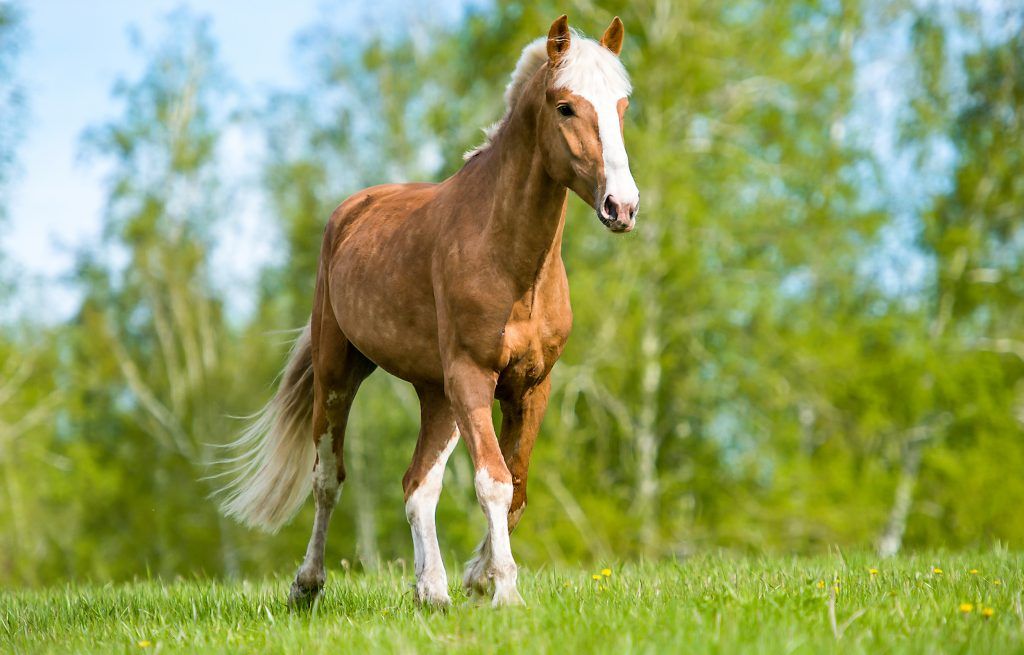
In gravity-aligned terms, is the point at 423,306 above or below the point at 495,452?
above

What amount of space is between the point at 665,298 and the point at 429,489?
12043 mm

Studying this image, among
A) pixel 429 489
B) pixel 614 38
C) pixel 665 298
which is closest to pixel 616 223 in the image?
pixel 614 38

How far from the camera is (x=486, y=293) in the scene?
15.2 ft

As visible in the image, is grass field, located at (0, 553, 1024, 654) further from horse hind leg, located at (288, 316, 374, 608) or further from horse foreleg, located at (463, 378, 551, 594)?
horse hind leg, located at (288, 316, 374, 608)

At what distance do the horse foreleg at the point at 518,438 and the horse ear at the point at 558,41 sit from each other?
147 cm

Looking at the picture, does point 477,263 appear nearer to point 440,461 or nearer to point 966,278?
point 440,461

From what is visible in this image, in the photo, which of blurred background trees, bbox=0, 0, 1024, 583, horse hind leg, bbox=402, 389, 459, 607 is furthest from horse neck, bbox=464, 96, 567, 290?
blurred background trees, bbox=0, 0, 1024, 583

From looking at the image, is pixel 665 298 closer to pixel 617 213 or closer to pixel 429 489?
pixel 429 489

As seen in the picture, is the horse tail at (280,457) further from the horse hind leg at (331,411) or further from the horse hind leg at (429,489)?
the horse hind leg at (429,489)

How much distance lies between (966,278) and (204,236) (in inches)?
596

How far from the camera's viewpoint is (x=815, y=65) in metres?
17.8

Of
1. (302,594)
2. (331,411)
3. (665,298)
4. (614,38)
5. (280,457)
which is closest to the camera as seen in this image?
(614,38)

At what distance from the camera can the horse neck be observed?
4668 millimetres

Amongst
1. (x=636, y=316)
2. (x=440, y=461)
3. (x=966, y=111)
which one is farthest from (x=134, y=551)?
(x=440, y=461)
